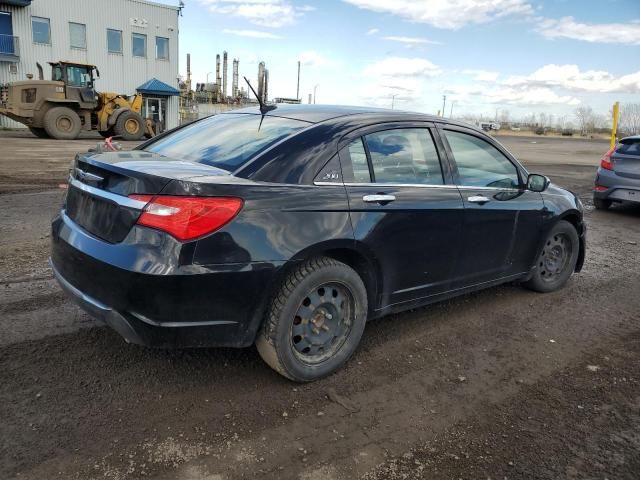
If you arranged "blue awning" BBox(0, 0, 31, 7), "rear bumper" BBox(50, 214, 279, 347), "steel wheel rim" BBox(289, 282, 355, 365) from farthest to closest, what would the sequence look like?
"blue awning" BBox(0, 0, 31, 7), "steel wheel rim" BBox(289, 282, 355, 365), "rear bumper" BBox(50, 214, 279, 347)

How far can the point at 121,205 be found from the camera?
2777 millimetres

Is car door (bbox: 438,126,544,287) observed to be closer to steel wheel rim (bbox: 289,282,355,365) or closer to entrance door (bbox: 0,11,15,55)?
steel wheel rim (bbox: 289,282,355,365)

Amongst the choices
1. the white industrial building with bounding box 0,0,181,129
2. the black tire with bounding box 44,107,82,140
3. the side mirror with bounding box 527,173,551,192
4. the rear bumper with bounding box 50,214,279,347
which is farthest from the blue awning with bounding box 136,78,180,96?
the rear bumper with bounding box 50,214,279,347

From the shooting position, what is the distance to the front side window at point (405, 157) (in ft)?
11.4

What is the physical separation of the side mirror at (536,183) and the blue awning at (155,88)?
1313 inches

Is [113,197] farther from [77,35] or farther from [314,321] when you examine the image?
[77,35]

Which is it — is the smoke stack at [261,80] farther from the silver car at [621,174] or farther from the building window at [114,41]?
the building window at [114,41]

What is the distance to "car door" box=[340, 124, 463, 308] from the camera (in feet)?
10.8

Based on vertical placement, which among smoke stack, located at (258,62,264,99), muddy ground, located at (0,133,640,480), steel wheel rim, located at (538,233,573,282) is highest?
smoke stack, located at (258,62,264,99)

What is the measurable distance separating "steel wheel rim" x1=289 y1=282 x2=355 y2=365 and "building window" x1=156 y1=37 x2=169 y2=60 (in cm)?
3651

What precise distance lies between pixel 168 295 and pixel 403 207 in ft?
5.23

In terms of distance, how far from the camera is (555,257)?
5.05 metres

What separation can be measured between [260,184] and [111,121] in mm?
22705

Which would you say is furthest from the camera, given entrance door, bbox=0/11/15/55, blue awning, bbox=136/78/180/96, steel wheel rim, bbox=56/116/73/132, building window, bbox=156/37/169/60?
building window, bbox=156/37/169/60
